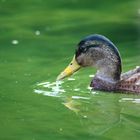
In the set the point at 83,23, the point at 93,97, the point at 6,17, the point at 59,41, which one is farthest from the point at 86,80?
the point at 6,17

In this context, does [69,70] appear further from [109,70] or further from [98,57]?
[109,70]

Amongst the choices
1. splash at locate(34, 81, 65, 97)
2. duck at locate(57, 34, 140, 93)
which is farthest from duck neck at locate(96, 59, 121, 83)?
splash at locate(34, 81, 65, 97)

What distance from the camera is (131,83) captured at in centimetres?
1038

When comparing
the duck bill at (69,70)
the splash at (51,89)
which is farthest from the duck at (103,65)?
the splash at (51,89)

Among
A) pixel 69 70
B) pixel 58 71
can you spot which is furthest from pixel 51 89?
pixel 58 71

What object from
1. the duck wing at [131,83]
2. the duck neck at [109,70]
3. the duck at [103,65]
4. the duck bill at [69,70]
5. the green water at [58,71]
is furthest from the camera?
the duck bill at [69,70]

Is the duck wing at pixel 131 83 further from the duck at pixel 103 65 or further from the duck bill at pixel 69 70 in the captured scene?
the duck bill at pixel 69 70

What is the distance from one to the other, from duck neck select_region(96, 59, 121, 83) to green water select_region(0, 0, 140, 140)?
28 cm

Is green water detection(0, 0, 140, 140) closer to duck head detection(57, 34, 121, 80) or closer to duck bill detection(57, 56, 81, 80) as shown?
duck bill detection(57, 56, 81, 80)

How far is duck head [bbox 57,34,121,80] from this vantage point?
10742 millimetres

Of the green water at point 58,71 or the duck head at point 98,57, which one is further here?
the duck head at point 98,57

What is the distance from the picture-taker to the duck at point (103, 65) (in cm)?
1046

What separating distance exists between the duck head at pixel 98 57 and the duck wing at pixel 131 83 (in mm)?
256

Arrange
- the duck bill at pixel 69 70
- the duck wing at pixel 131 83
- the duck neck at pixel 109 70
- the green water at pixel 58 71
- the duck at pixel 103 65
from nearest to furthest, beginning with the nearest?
the green water at pixel 58 71, the duck wing at pixel 131 83, the duck at pixel 103 65, the duck neck at pixel 109 70, the duck bill at pixel 69 70
